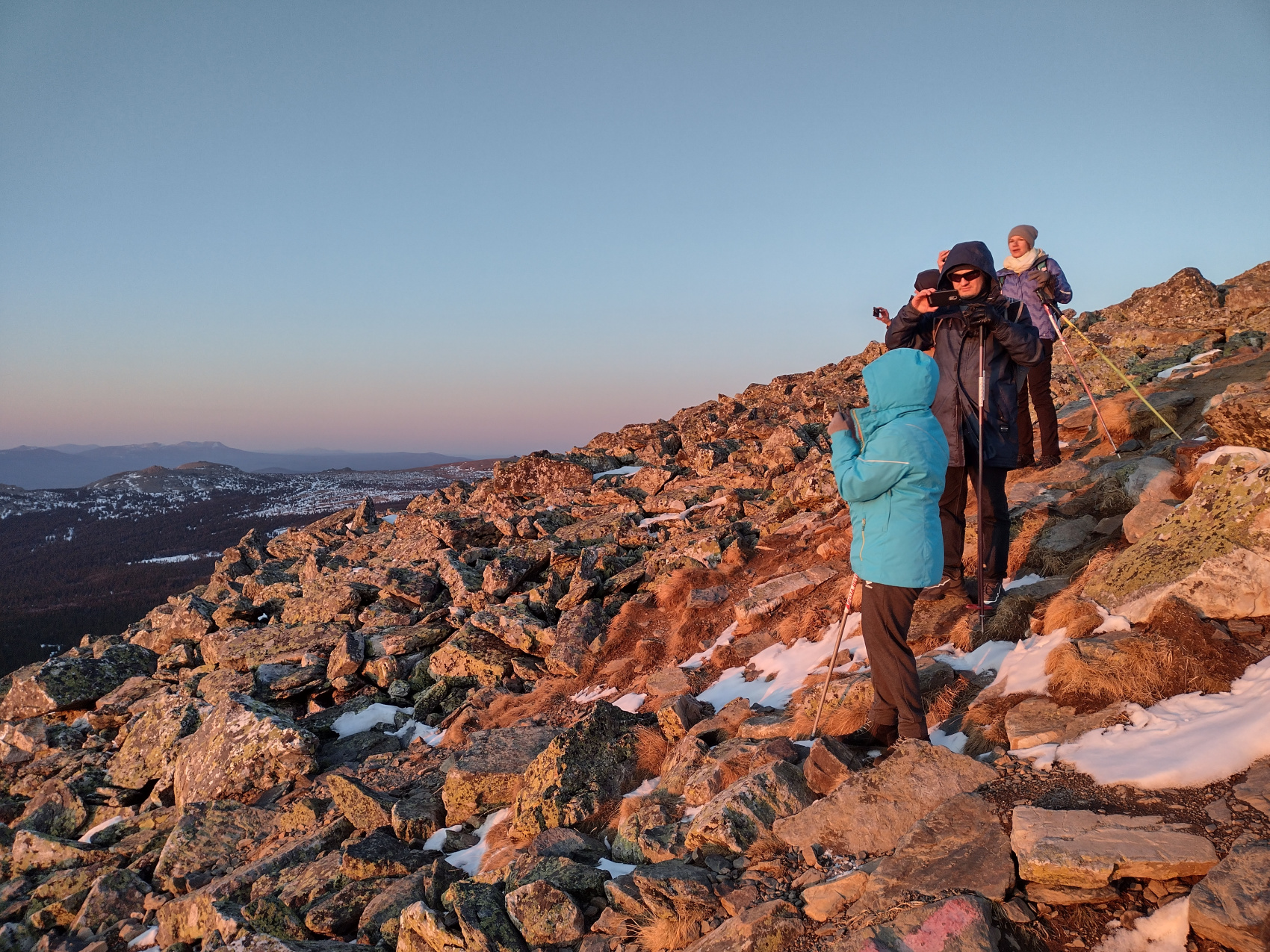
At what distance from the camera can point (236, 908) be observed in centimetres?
674

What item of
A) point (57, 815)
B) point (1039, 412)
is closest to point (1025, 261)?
point (1039, 412)

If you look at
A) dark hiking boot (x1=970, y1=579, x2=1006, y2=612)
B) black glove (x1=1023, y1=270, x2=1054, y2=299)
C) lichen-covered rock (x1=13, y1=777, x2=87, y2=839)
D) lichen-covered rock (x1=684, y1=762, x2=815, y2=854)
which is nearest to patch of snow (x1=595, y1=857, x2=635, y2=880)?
lichen-covered rock (x1=684, y1=762, x2=815, y2=854)

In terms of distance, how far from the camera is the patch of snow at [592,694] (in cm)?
1020

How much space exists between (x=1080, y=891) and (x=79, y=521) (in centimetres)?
22618

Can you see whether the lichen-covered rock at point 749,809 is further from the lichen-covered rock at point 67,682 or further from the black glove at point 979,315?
the lichen-covered rock at point 67,682

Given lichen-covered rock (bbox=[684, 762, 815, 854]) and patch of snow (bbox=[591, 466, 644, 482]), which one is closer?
lichen-covered rock (bbox=[684, 762, 815, 854])

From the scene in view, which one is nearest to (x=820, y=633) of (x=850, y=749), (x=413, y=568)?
(x=850, y=749)

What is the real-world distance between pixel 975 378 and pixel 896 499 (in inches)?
99.9

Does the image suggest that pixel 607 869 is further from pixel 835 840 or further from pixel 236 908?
pixel 236 908

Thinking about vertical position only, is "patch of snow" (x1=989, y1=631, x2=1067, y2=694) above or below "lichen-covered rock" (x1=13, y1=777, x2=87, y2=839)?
above

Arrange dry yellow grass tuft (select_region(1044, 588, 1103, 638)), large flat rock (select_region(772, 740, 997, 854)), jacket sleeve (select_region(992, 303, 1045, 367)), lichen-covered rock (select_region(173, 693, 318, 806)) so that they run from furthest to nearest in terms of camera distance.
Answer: lichen-covered rock (select_region(173, 693, 318, 806)) → jacket sleeve (select_region(992, 303, 1045, 367)) → dry yellow grass tuft (select_region(1044, 588, 1103, 638)) → large flat rock (select_region(772, 740, 997, 854))

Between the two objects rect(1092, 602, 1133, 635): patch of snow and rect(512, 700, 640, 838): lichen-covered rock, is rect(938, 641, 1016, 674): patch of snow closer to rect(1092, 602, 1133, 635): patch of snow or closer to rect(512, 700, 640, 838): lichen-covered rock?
rect(1092, 602, 1133, 635): patch of snow

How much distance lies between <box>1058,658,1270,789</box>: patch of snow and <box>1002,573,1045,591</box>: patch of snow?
283cm

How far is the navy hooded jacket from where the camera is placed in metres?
6.36
